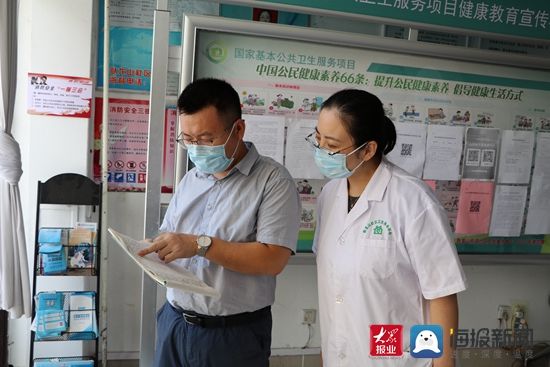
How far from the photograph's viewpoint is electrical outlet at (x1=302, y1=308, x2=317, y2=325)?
272 centimetres

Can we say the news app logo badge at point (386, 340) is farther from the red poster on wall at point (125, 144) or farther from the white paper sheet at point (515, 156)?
the white paper sheet at point (515, 156)

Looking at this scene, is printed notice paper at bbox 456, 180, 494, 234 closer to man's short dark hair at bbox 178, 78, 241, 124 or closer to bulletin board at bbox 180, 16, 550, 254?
bulletin board at bbox 180, 16, 550, 254

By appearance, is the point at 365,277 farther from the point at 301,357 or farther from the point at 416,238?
the point at 301,357

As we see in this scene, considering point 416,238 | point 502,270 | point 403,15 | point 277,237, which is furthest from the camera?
point 502,270

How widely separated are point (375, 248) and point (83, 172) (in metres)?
1.76

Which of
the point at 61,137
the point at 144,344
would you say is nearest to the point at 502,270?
the point at 144,344

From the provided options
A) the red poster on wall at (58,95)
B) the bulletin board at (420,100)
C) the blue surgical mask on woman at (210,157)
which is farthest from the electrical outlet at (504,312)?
the red poster on wall at (58,95)

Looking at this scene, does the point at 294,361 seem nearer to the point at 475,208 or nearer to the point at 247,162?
the point at 475,208

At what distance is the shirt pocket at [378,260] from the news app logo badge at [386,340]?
154mm

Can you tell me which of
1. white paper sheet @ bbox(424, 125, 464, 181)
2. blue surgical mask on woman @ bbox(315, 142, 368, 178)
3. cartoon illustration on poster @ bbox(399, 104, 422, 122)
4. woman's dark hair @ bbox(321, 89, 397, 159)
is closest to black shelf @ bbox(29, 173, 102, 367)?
blue surgical mask on woman @ bbox(315, 142, 368, 178)

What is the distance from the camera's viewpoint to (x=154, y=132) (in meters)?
1.79

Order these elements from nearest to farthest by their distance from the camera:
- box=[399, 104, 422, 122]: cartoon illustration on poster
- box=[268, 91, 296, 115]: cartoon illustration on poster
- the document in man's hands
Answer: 1. the document in man's hands
2. box=[268, 91, 296, 115]: cartoon illustration on poster
3. box=[399, 104, 422, 122]: cartoon illustration on poster

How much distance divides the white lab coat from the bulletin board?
1.00 m

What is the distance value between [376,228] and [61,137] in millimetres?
1831
